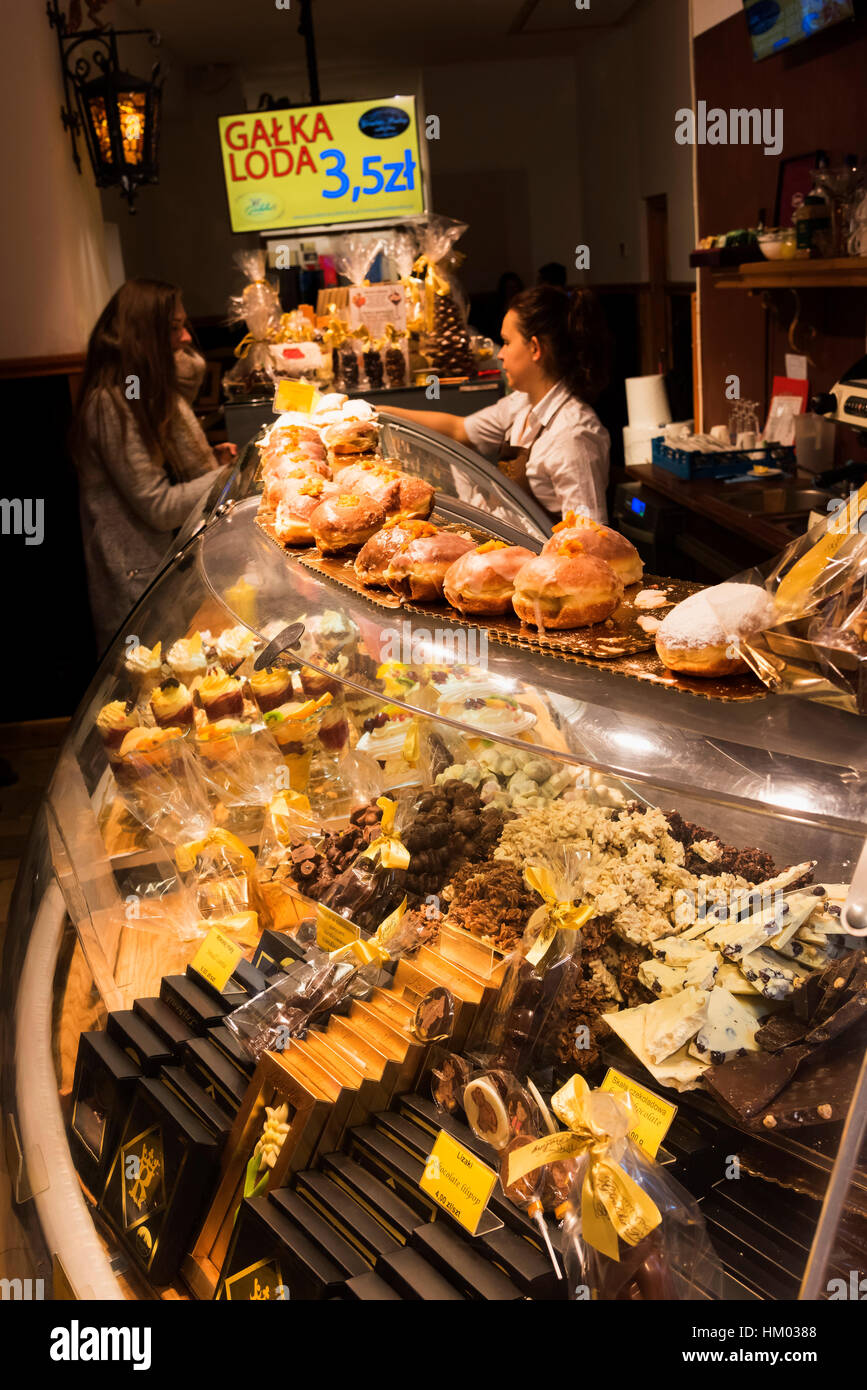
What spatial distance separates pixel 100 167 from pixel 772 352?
3699 millimetres

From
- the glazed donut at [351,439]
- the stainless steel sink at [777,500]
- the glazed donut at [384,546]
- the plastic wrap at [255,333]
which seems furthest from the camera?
the plastic wrap at [255,333]

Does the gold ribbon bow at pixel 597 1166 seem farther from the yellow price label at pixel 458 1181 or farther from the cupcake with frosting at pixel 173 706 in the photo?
the cupcake with frosting at pixel 173 706

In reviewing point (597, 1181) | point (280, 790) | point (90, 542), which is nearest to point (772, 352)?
point (90, 542)

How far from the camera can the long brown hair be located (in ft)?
13.6

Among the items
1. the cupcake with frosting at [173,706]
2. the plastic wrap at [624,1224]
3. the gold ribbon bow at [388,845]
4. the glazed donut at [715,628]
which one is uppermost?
the glazed donut at [715,628]

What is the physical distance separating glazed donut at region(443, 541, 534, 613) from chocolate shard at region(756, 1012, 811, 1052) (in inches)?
26.0

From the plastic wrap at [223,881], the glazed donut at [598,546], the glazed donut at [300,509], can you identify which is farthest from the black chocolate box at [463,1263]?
the glazed donut at [300,509]

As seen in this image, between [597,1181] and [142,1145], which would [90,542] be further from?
[597,1181]

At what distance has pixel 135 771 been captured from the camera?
2359 millimetres

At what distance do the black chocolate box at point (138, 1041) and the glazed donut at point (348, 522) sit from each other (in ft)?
3.02

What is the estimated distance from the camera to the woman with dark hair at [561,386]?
3676 millimetres

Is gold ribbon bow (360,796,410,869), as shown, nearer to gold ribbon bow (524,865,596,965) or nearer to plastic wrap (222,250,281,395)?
gold ribbon bow (524,865,596,965)

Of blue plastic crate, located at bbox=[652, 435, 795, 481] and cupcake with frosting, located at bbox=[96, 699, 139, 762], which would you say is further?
blue plastic crate, located at bbox=[652, 435, 795, 481]

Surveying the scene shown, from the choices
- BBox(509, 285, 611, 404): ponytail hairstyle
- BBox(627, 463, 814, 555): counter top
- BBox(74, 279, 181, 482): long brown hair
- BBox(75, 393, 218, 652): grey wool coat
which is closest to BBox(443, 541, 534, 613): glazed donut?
BBox(509, 285, 611, 404): ponytail hairstyle
